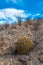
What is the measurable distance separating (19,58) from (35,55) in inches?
40.6

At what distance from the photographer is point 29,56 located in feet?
48.9

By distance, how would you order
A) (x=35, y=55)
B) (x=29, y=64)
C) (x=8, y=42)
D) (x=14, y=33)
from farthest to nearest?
(x=14, y=33), (x=8, y=42), (x=35, y=55), (x=29, y=64)

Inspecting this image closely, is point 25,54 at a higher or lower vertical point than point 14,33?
lower

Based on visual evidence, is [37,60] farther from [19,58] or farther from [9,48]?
[9,48]

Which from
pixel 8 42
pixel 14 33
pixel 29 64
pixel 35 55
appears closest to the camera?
pixel 29 64

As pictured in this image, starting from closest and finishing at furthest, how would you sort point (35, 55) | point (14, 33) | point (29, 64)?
point (29, 64)
point (35, 55)
point (14, 33)

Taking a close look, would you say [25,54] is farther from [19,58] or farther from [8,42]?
[8,42]

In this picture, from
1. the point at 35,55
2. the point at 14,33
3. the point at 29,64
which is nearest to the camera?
the point at 29,64

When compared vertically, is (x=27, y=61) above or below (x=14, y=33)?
below

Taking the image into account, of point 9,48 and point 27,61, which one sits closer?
point 27,61

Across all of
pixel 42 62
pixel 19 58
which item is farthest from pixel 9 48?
pixel 42 62

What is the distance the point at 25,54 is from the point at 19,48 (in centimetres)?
52

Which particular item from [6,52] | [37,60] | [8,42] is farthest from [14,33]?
[37,60]

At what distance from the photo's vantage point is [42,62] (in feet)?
47.1
